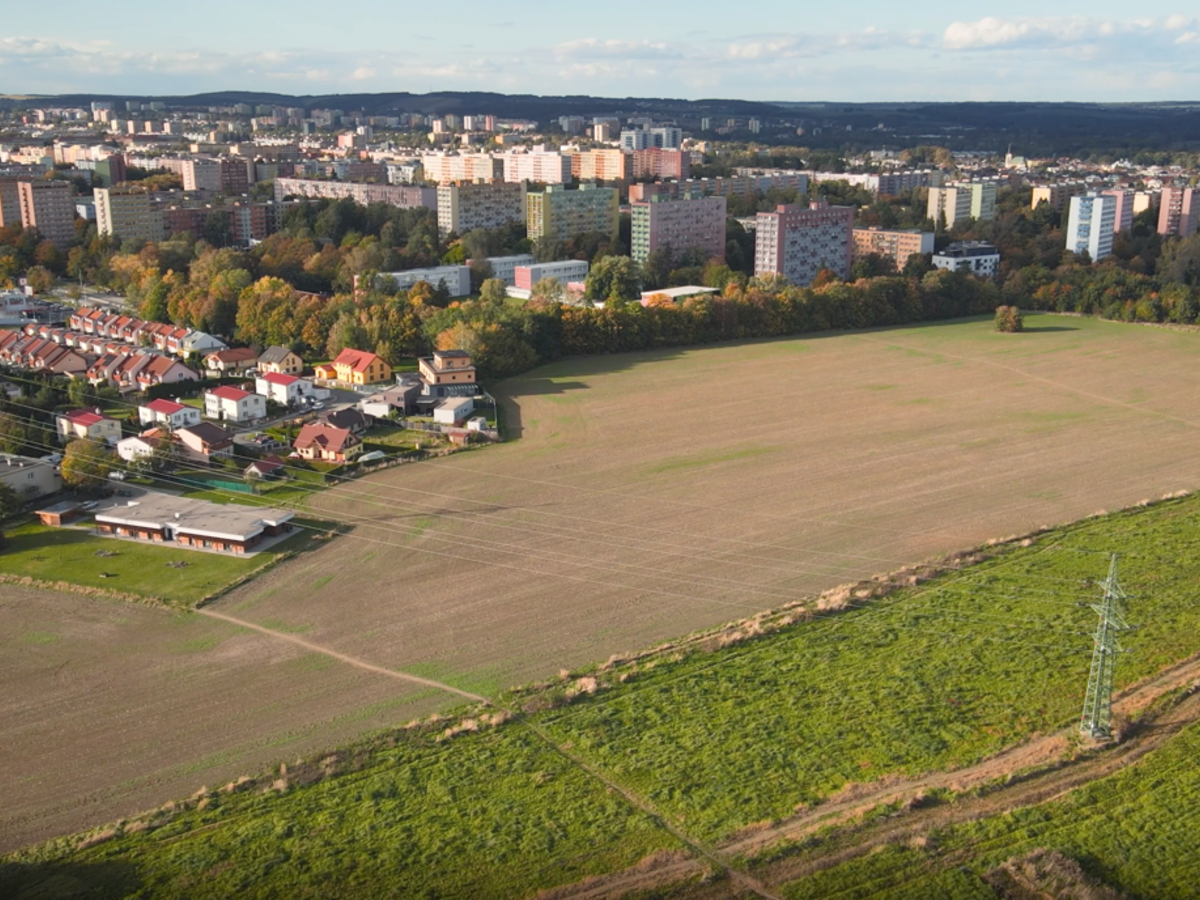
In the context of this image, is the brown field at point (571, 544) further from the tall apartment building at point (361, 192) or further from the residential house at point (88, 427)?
the tall apartment building at point (361, 192)

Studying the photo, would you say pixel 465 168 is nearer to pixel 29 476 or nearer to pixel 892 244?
pixel 892 244

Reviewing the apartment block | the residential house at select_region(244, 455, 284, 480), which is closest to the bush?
the apartment block

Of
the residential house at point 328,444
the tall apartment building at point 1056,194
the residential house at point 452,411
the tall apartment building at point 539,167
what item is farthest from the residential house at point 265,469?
the tall apartment building at point 539,167

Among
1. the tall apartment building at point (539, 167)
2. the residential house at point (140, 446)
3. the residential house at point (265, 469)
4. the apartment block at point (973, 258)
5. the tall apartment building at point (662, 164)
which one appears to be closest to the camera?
the residential house at point (265, 469)

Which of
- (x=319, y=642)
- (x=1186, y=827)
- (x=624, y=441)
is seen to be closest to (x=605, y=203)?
(x=624, y=441)

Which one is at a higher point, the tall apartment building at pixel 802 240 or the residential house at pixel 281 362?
the tall apartment building at pixel 802 240

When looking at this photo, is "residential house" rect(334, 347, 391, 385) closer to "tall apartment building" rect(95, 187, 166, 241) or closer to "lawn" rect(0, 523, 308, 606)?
"lawn" rect(0, 523, 308, 606)

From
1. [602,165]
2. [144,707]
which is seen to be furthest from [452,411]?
[602,165]
